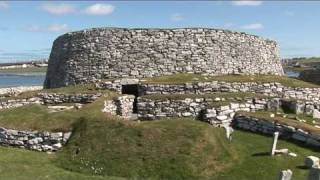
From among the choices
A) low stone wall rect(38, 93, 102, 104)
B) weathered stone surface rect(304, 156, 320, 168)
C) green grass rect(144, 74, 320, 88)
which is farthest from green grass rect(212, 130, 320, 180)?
low stone wall rect(38, 93, 102, 104)

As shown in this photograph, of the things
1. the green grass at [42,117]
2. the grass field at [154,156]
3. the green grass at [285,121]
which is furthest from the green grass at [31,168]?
the green grass at [285,121]

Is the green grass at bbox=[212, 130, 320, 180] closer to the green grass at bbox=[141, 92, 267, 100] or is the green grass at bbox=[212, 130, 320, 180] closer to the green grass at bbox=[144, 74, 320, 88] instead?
the green grass at bbox=[141, 92, 267, 100]

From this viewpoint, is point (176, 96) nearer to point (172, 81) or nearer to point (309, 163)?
point (172, 81)

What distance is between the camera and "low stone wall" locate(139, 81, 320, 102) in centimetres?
3347

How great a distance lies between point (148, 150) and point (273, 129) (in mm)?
7215

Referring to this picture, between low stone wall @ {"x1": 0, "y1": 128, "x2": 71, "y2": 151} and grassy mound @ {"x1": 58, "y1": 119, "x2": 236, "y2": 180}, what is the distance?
776 mm

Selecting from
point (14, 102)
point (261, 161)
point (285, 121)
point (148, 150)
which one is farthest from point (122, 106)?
point (261, 161)

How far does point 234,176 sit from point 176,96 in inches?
413

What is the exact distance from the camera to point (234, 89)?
33969mm

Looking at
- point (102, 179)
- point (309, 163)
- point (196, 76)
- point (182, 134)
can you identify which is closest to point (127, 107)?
point (196, 76)

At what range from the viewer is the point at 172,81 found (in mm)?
34719

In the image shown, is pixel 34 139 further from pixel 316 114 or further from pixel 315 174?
pixel 316 114

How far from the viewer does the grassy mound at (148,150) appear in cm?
2108

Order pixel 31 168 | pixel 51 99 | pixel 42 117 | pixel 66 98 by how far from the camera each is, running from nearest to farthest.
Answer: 1. pixel 31 168
2. pixel 42 117
3. pixel 66 98
4. pixel 51 99
